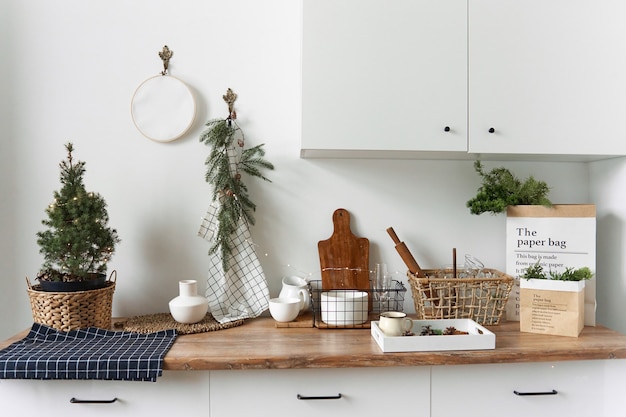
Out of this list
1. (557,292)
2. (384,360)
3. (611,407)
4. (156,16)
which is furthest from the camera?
(156,16)

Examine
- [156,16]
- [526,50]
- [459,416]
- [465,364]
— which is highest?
[156,16]

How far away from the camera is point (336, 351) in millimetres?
1325

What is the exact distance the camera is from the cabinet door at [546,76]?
1.54 metres

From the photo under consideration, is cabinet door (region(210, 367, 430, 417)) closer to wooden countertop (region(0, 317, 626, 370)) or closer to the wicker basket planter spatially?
wooden countertop (region(0, 317, 626, 370))

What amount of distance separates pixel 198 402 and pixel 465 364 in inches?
32.5

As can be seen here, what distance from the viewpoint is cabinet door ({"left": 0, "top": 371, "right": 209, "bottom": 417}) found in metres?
1.28

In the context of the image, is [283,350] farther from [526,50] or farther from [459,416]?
[526,50]

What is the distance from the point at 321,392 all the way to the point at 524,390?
65 centimetres

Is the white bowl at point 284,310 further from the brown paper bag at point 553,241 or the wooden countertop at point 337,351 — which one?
the brown paper bag at point 553,241

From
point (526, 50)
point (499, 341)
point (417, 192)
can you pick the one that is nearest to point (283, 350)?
point (499, 341)

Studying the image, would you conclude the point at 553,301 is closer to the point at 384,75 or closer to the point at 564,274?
the point at 564,274

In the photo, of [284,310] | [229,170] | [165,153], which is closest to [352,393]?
[284,310]

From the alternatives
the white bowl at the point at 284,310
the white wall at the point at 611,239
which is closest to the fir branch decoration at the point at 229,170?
the white bowl at the point at 284,310

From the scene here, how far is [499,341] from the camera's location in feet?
4.77
